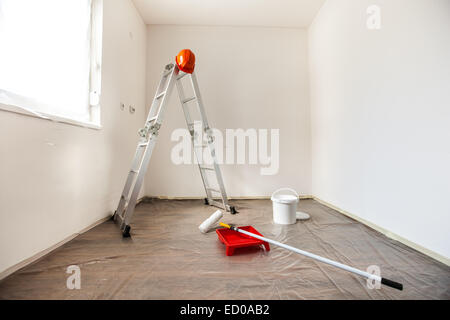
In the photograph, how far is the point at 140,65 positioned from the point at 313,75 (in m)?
2.43

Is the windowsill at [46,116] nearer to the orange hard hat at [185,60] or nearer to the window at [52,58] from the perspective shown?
the window at [52,58]

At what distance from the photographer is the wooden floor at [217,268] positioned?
0.91 meters

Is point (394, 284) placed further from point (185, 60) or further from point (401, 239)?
point (185, 60)

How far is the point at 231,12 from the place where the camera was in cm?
272

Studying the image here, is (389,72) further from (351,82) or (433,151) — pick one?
(433,151)

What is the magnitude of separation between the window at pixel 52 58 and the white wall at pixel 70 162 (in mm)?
90

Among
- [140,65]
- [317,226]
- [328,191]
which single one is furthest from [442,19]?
[140,65]

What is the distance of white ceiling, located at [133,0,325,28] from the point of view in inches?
101

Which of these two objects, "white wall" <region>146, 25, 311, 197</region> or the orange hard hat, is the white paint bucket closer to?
"white wall" <region>146, 25, 311, 197</region>

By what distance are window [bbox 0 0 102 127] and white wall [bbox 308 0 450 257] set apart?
2.38 m

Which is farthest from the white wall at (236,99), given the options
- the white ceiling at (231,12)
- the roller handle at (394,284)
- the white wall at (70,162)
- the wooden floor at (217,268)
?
the roller handle at (394,284)

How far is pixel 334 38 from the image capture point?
2352 millimetres

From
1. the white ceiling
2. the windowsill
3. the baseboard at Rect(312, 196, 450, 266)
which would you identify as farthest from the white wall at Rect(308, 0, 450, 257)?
the windowsill

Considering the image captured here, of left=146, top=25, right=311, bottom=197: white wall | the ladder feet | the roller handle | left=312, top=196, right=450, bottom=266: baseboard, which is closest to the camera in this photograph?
the roller handle
